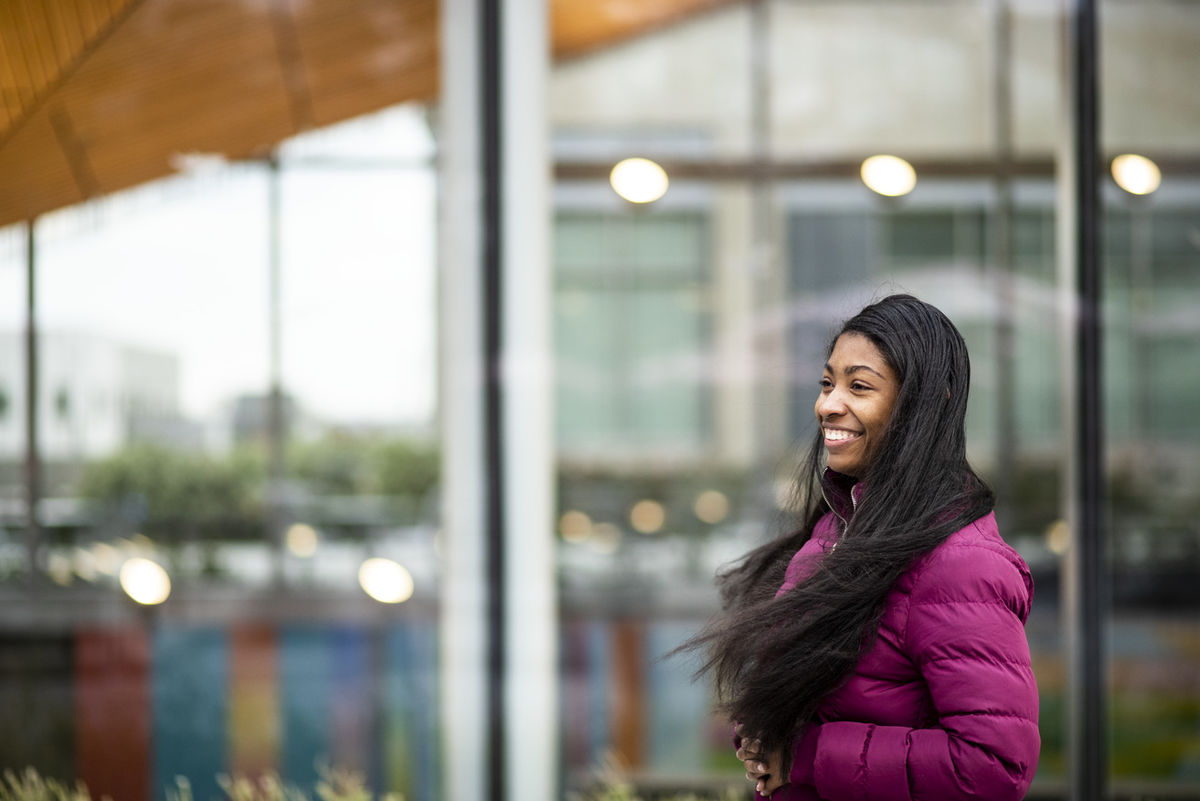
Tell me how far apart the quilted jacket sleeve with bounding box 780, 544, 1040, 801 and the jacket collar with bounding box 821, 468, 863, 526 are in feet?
0.61

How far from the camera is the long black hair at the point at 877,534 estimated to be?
4.80ft

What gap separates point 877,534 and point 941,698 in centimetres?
22

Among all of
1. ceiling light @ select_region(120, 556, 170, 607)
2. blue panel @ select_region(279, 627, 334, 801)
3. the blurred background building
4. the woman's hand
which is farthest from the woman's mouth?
ceiling light @ select_region(120, 556, 170, 607)

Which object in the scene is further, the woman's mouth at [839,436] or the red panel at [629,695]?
the red panel at [629,695]

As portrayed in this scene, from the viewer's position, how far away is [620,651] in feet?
22.2

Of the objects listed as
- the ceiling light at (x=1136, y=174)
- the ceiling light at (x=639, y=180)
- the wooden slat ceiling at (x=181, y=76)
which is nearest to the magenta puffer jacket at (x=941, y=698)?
the wooden slat ceiling at (x=181, y=76)

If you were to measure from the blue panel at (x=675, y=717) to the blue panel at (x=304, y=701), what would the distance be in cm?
157

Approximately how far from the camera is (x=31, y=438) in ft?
20.3

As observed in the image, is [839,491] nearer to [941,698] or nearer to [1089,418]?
[941,698]

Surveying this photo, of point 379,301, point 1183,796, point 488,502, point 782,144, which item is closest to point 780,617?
point 488,502

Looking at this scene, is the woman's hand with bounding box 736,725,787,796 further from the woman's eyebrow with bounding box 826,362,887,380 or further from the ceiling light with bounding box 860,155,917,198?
the ceiling light with bounding box 860,155,917,198

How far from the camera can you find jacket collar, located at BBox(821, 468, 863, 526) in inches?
63.9

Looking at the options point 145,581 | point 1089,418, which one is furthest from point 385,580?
point 1089,418

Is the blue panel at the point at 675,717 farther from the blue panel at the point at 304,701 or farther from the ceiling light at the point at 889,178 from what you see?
the ceiling light at the point at 889,178
